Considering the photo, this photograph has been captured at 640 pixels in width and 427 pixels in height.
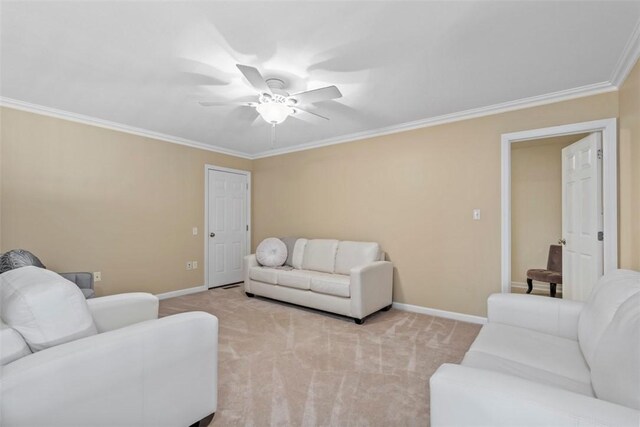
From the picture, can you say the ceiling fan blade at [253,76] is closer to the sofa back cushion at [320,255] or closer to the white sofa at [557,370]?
the white sofa at [557,370]

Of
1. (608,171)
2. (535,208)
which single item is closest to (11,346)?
(608,171)

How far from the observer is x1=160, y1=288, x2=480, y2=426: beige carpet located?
182cm

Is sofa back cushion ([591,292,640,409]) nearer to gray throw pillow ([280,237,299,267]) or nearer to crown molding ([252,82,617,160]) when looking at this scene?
crown molding ([252,82,617,160])

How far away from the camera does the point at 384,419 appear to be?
5.82ft

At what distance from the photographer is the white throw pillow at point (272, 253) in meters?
4.43

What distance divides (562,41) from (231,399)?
323 cm

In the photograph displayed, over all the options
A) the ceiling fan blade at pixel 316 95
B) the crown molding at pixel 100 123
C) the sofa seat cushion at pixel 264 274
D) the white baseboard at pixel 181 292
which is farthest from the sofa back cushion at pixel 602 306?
the crown molding at pixel 100 123

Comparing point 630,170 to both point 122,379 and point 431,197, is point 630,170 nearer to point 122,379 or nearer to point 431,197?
point 431,197

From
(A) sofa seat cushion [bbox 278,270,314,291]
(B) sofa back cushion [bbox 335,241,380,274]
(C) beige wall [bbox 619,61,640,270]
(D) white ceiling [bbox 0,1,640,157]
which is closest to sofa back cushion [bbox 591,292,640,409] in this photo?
(C) beige wall [bbox 619,61,640,270]

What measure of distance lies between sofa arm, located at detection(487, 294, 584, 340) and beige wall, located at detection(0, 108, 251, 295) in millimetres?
4114

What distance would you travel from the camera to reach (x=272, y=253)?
14.7 feet

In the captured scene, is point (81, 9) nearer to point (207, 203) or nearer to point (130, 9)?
point (130, 9)

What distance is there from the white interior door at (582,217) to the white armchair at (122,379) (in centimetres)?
341

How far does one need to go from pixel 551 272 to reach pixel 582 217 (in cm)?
145
